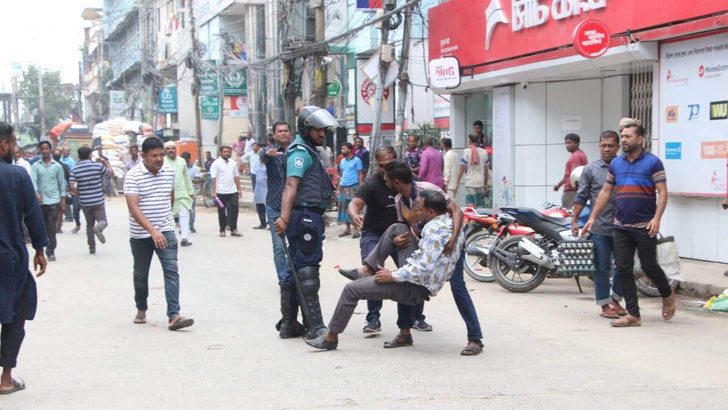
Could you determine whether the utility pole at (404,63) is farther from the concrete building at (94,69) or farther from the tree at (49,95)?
the tree at (49,95)

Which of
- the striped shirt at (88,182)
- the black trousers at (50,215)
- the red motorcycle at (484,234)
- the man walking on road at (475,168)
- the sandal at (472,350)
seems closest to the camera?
the sandal at (472,350)

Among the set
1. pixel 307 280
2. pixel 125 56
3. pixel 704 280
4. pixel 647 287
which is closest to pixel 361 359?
pixel 307 280

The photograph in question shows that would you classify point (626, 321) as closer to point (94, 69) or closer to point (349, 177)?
point (349, 177)

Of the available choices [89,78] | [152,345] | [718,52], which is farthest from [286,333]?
[89,78]

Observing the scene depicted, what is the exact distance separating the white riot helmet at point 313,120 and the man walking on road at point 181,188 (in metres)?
7.37

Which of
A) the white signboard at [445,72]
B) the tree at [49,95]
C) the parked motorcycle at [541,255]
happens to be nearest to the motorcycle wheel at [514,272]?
the parked motorcycle at [541,255]

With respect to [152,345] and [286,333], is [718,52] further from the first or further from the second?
[152,345]

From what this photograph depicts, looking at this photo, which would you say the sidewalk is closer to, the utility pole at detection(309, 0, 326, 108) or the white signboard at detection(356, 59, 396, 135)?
the white signboard at detection(356, 59, 396, 135)

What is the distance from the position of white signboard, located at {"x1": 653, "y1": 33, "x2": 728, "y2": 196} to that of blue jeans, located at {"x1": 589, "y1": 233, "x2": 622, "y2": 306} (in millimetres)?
3306

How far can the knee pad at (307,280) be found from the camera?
658cm

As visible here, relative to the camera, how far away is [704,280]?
30.9 ft

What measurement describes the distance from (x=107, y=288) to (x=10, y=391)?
4.70m

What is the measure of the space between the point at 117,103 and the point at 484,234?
49.5 meters

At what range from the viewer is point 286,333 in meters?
6.93
